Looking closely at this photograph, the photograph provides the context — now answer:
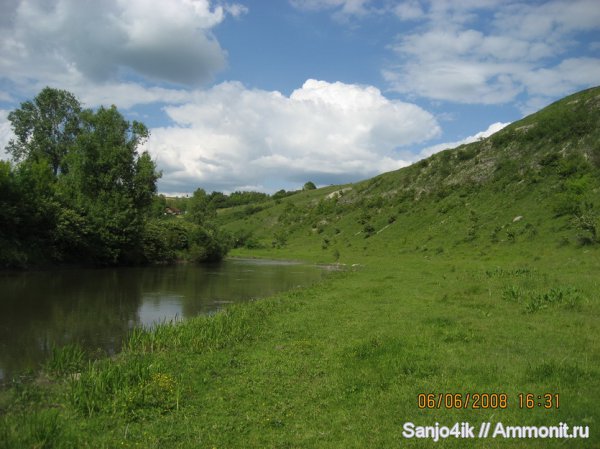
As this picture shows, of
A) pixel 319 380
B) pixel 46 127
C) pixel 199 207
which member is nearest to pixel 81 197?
pixel 46 127

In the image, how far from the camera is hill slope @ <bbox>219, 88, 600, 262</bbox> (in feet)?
179

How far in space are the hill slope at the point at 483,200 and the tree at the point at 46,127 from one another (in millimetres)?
44493

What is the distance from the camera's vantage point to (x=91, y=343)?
1786 centimetres

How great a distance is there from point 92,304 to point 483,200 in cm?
6266

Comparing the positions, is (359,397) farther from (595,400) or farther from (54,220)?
(54,220)

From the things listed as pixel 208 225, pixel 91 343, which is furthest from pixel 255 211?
pixel 91 343

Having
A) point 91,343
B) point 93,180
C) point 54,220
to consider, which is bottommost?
point 91,343

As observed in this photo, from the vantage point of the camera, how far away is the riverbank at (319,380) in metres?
8.37

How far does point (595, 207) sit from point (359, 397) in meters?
50.3

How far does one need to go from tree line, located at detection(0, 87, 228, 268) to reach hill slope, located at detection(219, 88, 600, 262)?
92.2 feet

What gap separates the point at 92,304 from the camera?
2777cm

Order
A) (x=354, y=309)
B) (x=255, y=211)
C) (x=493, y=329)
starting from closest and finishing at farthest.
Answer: (x=493, y=329) → (x=354, y=309) → (x=255, y=211)

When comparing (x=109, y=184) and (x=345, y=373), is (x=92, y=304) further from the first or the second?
(x=109, y=184)

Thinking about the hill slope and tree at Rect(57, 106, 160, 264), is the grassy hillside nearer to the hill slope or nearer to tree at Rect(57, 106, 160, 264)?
the hill slope
